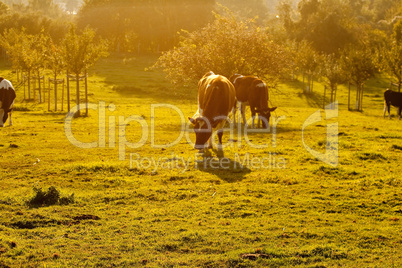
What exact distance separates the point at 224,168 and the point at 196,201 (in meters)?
3.64

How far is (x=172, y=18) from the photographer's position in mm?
76500

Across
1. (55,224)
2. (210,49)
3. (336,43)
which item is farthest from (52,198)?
(336,43)

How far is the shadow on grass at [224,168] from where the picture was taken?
13391mm

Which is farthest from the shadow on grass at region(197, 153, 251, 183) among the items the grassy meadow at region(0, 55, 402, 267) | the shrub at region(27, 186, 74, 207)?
the shrub at region(27, 186, 74, 207)

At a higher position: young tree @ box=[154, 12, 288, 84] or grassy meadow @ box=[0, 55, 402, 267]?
young tree @ box=[154, 12, 288, 84]

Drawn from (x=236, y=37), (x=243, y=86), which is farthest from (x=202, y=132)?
(x=236, y=37)

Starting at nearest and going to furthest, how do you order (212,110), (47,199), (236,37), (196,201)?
1. (47,199)
2. (196,201)
3. (212,110)
4. (236,37)

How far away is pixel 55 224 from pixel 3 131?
14339mm

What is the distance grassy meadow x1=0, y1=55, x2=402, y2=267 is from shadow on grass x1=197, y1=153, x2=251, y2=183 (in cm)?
3

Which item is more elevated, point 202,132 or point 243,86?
point 243,86

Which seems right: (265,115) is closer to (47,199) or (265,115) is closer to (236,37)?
(236,37)

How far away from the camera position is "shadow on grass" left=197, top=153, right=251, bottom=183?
13.4m

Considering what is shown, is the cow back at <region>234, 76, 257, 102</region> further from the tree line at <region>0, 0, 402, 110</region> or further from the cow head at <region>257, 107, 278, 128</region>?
the tree line at <region>0, 0, 402, 110</region>

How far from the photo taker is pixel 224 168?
1444 cm
